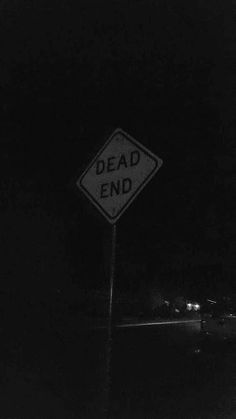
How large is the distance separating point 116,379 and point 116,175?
7.26 metres

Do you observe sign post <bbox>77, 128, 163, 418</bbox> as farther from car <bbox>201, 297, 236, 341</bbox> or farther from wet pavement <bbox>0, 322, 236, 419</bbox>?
car <bbox>201, 297, 236, 341</bbox>

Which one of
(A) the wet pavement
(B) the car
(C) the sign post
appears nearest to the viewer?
(C) the sign post

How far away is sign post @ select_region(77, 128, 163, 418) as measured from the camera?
5023mm

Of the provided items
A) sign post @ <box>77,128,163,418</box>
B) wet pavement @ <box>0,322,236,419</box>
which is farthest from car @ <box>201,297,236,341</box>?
sign post @ <box>77,128,163,418</box>

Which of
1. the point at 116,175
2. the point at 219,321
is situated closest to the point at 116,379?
the point at 116,175

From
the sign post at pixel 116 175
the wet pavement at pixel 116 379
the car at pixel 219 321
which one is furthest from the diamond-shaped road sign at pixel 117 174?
the car at pixel 219 321

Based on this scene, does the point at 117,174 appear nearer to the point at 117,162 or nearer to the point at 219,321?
the point at 117,162

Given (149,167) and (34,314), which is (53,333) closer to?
(34,314)

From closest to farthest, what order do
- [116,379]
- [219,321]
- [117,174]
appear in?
[117,174] < [116,379] < [219,321]

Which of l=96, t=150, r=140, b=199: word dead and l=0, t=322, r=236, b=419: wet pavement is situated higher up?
l=96, t=150, r=140, b=199: word dead

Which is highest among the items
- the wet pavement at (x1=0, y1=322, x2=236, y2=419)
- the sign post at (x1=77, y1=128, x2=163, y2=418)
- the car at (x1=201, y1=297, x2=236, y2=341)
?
the sign post at (x1=77, y1=128, x2=163, y2=418)

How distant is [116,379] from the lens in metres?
11.6

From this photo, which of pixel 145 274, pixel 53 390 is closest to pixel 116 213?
pixel 53 390

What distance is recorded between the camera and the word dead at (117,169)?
5109 millimetres
